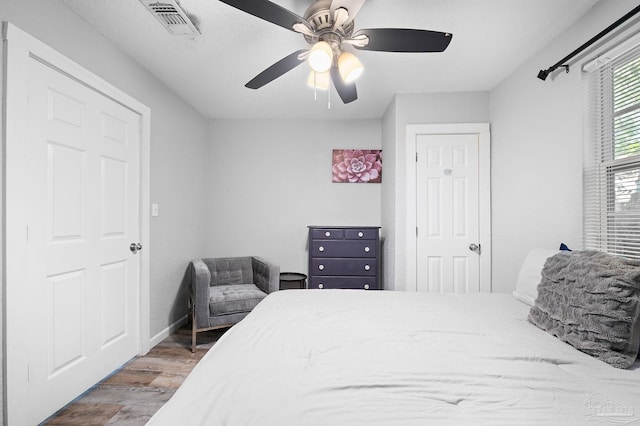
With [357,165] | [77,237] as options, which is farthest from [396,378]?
[357,165]

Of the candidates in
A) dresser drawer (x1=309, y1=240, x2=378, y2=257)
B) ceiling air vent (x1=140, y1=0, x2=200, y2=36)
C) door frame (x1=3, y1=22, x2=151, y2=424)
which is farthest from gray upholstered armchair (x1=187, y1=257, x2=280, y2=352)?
ceiling air vent (x1=140, y1=0, x2=200, y2=36)

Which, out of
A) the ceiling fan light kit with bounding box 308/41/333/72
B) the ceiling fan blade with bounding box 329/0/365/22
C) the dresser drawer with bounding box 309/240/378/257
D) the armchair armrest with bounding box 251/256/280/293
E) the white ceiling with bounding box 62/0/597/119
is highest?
the white ceiling with bounding box 62/0/597/119

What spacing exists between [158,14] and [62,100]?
0.80 meters

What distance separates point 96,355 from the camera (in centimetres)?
225

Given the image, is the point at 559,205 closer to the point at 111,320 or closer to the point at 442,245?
A: the point at 442,245

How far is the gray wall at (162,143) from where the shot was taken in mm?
1866

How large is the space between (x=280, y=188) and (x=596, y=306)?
3.50m

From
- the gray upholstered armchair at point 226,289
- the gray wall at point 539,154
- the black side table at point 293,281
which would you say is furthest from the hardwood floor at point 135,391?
the gray wall at point 539,154

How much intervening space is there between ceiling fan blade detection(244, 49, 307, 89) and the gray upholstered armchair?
1.78 meters

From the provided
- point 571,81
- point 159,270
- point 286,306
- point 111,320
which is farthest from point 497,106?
point 111,320

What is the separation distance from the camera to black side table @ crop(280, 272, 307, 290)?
12.5ft

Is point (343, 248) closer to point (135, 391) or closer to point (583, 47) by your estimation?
point (135, 391)

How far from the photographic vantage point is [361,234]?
12.1 feet

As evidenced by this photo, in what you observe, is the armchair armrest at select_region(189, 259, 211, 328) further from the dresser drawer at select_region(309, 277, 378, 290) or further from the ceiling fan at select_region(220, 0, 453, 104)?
the ceiling fan at select_region(220, 0, 453, 104)
